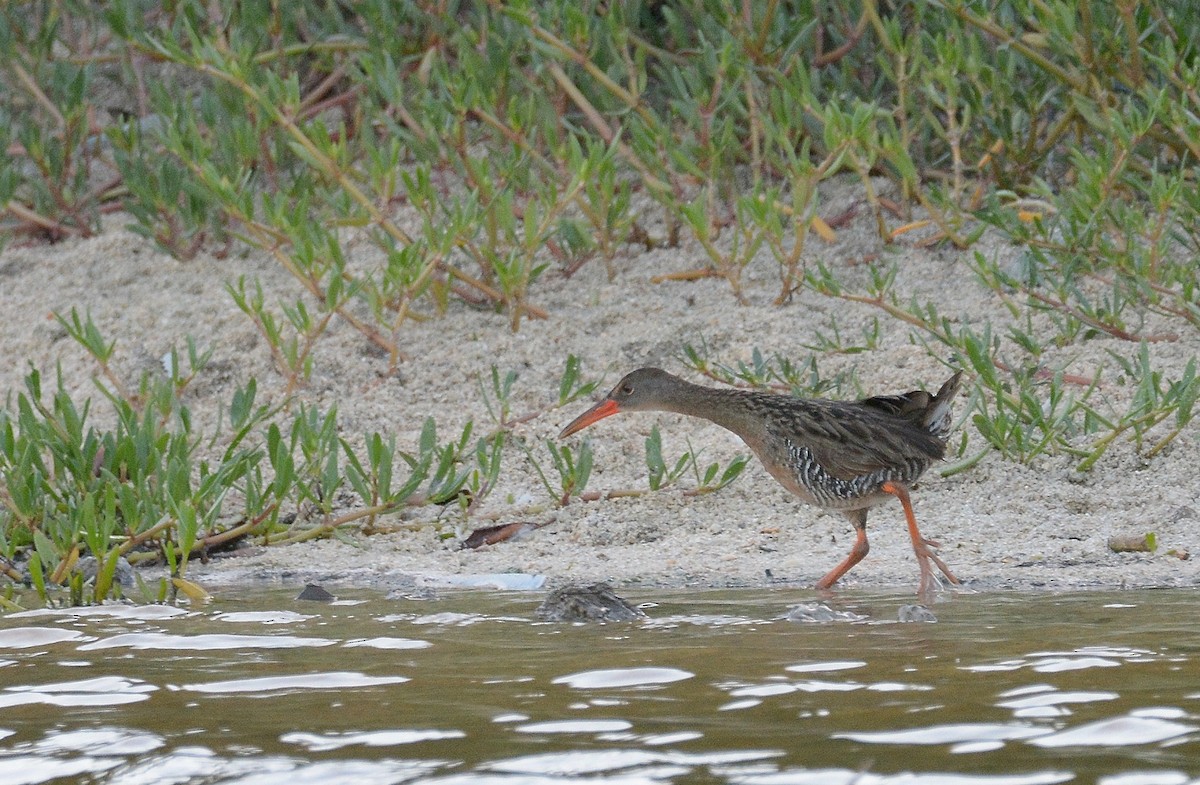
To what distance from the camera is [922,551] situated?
4863mm

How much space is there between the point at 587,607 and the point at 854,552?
116 centimetres

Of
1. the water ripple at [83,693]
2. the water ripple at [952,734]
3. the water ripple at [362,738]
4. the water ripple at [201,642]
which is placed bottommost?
the water ripple at [952,734]

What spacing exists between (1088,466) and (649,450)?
1.47m

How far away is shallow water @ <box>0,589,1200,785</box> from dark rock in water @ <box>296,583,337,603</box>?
0.51 feet

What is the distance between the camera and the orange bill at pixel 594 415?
6.07 m

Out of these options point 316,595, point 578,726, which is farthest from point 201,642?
point 578,726

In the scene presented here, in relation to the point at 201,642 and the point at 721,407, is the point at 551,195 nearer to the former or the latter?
the point at 721,407

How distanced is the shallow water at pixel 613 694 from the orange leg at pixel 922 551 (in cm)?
21

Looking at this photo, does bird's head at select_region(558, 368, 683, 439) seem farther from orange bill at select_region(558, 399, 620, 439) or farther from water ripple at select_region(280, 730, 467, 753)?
water ripple at select_region(280, 730, 467, 753)

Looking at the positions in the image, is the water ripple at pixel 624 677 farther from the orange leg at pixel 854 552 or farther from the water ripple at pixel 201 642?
the orange leg at pixel 854 552

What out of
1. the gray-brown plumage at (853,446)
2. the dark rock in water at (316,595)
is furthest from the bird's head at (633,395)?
the dark rock in water at (316,595)

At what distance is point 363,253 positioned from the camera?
820cm

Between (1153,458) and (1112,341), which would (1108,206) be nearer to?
(1112,341)

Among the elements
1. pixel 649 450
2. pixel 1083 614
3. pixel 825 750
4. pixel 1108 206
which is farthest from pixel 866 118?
pixel 825 750
